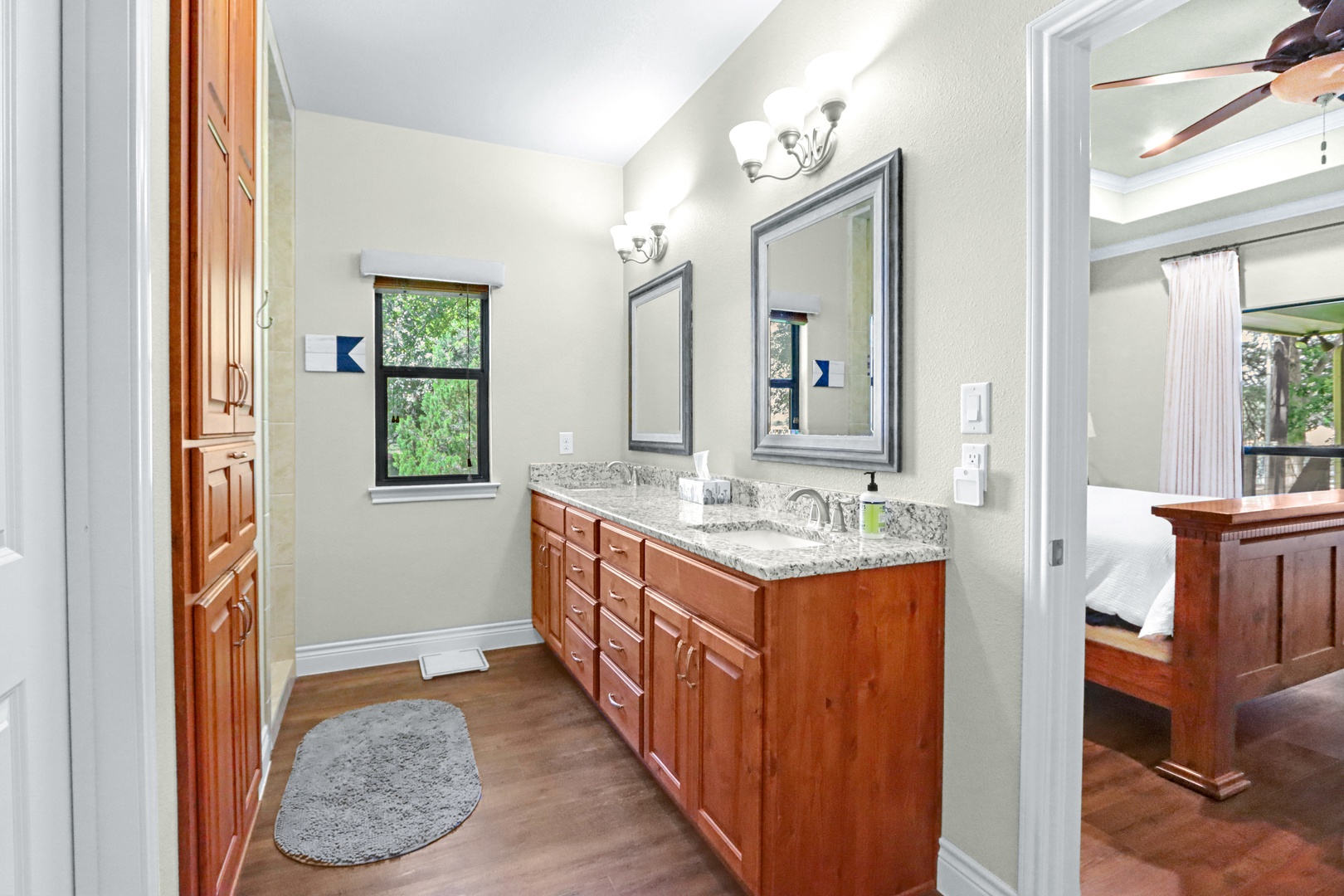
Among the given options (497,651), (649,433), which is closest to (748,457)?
(649,433)

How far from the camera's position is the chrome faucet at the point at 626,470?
358cm

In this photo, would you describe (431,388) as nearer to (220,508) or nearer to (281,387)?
(281,387)

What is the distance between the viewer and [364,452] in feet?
10.8

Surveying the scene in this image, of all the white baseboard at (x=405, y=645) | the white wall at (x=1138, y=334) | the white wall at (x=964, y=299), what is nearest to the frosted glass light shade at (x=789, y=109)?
the white wall at (x=964, y=299)

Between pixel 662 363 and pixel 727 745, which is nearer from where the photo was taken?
pixel 727 745

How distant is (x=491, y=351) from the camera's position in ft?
11.6

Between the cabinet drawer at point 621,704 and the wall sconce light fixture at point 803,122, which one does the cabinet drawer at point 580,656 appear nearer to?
the cabinet drawer at point 621,704

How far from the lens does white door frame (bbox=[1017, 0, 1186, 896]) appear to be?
4.77 feet

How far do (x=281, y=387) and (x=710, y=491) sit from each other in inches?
82.4

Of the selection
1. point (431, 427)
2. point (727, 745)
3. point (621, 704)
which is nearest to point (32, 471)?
point (727, 745)

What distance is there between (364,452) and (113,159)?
7.99ft

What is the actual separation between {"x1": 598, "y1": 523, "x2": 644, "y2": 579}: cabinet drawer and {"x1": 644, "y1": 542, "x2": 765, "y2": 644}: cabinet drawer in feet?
0.17

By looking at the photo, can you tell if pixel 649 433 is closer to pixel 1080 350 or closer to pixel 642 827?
pixel 642 827

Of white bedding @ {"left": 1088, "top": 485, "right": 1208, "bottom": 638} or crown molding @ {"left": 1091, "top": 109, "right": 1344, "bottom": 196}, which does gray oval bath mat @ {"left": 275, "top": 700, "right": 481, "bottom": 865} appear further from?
crown molding @ {"left": 1091, "top": 109, "right": 1344, "bottom": 196}
